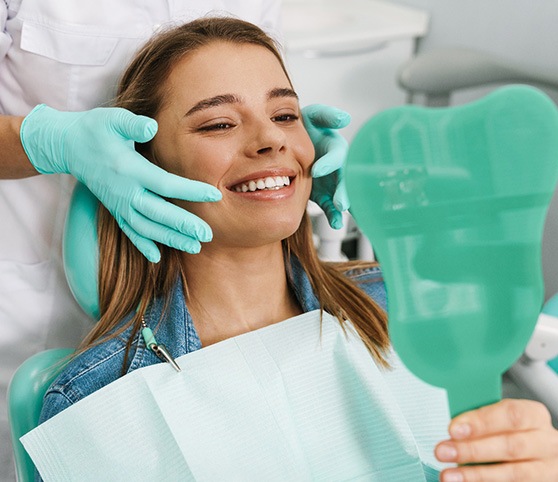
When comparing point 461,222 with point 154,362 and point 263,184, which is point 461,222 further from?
point 154,362

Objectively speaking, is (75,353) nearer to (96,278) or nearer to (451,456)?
(96,278)

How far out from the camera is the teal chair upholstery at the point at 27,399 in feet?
4.06

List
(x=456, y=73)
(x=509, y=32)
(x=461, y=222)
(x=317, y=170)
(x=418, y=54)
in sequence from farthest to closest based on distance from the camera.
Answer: (x=509, y=32) < (x=418, y=54) < (x=456, y=73) < (x=317, y=170) < (x=461, y=222)

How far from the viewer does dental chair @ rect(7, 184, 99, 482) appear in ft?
4.06

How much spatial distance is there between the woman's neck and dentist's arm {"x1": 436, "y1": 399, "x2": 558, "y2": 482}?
50 cm

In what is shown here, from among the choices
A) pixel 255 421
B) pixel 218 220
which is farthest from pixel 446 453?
pixel 218 220

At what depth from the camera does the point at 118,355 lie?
124cm

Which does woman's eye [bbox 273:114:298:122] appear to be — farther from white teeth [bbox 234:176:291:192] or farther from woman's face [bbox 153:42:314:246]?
white teeth [bbox 234:176:291:192]

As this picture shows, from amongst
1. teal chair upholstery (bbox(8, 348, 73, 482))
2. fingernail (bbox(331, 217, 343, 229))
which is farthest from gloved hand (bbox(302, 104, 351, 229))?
teal chair upholstery (bbox(8, 348, 73, 482))

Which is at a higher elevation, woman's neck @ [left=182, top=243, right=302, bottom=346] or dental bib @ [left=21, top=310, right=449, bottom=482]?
woman's neck @ [left=182, top=243, right=302, bottom=346]

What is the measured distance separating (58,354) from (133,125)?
0.37 metres

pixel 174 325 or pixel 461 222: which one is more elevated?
pixel 461 222

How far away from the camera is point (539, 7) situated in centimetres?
236

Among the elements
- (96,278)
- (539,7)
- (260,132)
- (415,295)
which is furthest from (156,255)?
(539,7)
